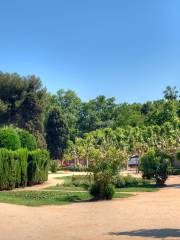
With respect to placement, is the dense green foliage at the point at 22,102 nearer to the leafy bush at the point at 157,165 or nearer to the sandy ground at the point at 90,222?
the leafy bush at the point at 157,165

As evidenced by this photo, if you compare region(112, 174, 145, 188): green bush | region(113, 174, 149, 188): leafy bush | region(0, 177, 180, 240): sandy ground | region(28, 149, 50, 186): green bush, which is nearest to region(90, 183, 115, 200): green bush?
region(0, 177, 180, 240): sandy ground

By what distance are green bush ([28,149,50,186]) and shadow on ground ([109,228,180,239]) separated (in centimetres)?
2184

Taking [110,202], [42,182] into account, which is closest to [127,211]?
[110,202]

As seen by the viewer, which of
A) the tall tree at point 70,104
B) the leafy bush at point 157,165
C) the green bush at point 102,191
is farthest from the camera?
the tall tree at point 70,104

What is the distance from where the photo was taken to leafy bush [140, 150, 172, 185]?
32094 mm

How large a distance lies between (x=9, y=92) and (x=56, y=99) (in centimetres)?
3968

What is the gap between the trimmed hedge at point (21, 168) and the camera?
2966 cm

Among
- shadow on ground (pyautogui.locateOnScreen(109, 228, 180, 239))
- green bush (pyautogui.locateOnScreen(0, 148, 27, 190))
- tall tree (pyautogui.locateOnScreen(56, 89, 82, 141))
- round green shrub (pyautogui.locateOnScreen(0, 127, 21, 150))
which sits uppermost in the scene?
tall tree (pyautogui.locateOnScreen(56, 89, 82, 141))

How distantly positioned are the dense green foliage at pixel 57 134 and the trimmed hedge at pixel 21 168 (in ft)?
130

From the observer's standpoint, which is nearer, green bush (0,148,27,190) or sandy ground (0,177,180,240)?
sandy ground (0,177,180,240)

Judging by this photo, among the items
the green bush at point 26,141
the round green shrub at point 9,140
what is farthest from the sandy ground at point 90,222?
the green bush at point 26,141

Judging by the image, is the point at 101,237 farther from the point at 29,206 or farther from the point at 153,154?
the point at 153,154

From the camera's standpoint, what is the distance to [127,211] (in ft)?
56.0

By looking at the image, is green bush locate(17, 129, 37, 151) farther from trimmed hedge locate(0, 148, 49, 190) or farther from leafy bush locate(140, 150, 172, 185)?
leafy bush locate(140, 150, 172, 185)
